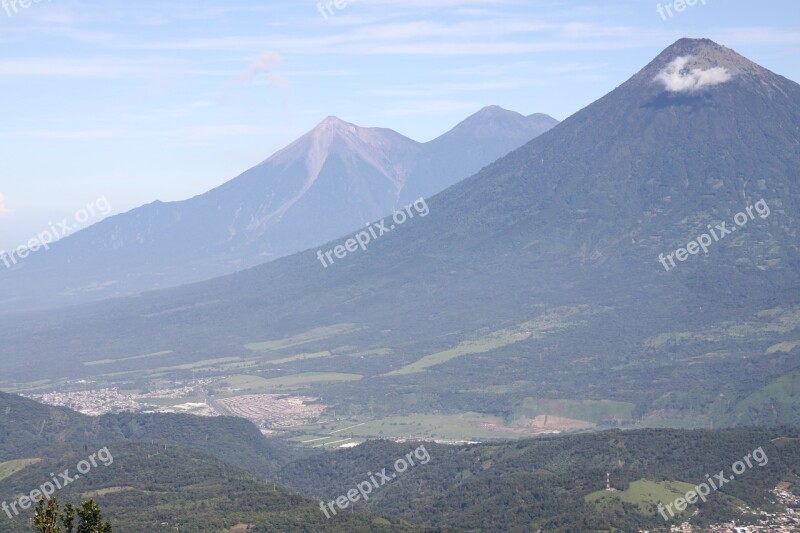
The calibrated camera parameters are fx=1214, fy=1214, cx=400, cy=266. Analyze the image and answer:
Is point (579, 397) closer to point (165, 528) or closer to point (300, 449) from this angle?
point (300, 449)

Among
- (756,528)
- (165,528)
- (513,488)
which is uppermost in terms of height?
(165,528)

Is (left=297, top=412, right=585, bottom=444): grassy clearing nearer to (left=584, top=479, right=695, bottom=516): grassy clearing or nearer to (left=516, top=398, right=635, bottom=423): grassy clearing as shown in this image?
(left=516, top=398, right=635, bottom=423): grassy clearing

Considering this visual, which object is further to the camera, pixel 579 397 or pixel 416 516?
pixel 579 397

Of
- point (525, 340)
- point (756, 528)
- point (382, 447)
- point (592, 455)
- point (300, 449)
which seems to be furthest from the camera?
point (525, 340)

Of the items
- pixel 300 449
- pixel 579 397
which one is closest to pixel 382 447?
pixel 300 449

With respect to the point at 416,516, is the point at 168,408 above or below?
above

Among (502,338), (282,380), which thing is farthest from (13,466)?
(502,338)

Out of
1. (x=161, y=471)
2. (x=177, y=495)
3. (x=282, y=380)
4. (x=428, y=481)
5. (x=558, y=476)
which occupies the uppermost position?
(x=282, y=380)

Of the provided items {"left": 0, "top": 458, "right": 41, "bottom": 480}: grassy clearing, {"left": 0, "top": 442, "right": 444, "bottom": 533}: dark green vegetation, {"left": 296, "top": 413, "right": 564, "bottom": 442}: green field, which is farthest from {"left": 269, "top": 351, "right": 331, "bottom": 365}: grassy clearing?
{"left": 0, "top": 458, "right": 41, "bottom": 480}: grassy clearing

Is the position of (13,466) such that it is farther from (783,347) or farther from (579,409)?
(783,347)
